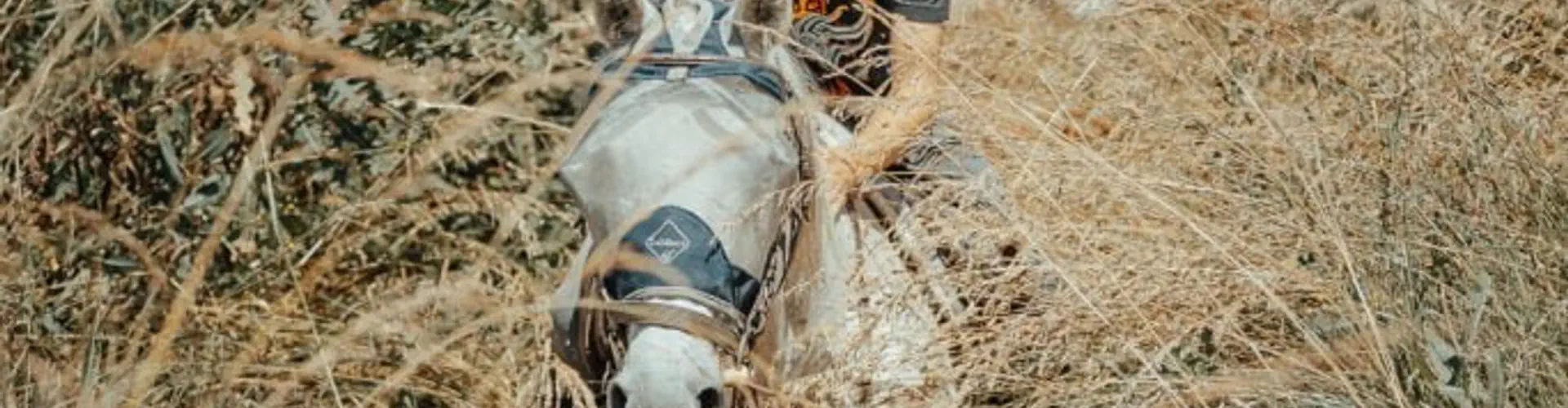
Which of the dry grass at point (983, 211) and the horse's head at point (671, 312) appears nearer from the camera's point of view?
the horse's head at point (671, 312)

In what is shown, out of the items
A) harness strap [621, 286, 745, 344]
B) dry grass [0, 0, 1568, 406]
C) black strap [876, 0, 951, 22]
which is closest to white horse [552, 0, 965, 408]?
harness strap [621, 286, 745, 344]

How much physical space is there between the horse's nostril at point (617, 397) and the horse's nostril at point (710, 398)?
0.08 metres

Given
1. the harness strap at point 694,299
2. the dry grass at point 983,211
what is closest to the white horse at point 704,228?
the harness strap at point 694,299

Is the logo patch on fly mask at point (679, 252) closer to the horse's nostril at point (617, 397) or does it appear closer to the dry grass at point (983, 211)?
the horse's nostril at point (617, 397)

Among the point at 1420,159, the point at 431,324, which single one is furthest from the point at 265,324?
the point at 1420,159

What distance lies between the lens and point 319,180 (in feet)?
19.2

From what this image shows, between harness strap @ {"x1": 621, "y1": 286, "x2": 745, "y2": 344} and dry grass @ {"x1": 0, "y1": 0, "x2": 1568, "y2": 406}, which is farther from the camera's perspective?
dry grass @ {"x1": 0, "y1": 0, "x2": 1568, "y2": 406}

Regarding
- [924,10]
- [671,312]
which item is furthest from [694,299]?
[924,10]

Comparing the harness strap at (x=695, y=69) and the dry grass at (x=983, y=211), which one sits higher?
the harness strap at (x=695, y=69)

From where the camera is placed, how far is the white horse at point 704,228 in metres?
3.60

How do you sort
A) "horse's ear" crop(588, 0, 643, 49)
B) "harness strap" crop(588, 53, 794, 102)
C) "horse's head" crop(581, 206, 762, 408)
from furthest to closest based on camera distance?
"horse's ear" crop(588, 0, 643, 49) < "harness strap" crop(588, 53, 794, 102) < "horse's head" crop(581, 206, 762, 408)

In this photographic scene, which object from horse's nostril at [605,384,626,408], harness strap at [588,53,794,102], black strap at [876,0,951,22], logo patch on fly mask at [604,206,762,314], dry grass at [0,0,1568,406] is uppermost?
harness strap at [588,53,794,102]

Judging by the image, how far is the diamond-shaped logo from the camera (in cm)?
363

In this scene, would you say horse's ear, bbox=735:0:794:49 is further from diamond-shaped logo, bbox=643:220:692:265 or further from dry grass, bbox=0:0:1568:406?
diamond-shaped logo, bbox=643:220:692:265
